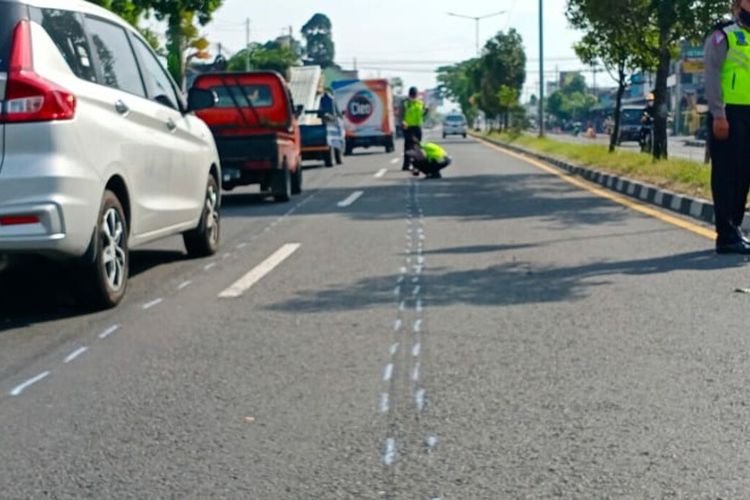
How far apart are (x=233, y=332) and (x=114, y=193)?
149cm

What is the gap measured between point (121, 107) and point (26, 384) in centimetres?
265

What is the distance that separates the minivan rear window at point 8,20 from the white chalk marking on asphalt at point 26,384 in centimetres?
193

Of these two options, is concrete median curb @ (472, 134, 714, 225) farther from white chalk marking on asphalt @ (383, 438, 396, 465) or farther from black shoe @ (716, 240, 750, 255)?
white chalk marking on asphalt @ (383, 438, 396, 465)

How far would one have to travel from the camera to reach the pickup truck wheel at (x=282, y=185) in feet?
54.7

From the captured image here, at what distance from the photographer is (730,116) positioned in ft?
31.9

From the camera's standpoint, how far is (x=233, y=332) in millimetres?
6781

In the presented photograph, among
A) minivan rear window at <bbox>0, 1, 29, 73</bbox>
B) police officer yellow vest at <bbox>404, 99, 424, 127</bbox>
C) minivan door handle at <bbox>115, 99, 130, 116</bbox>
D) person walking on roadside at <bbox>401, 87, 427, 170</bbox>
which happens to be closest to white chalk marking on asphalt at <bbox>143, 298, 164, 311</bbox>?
minivan door handle at <bbox>115, 99, 130, 116</bbox>

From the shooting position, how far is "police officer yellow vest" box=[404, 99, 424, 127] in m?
24.1

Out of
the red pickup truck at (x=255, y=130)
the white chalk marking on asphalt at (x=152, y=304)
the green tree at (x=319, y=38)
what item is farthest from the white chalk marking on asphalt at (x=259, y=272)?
the green tree at (x=319, y=38)

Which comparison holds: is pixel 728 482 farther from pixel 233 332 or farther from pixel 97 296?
pixel 97 296

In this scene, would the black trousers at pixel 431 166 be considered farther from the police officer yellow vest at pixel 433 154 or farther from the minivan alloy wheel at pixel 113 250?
the minivan alloy wheel at pixel 113 250

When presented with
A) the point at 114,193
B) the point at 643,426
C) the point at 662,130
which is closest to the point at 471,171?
the point at 662,130

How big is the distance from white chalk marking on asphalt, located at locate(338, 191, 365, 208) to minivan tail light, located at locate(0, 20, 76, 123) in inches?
354

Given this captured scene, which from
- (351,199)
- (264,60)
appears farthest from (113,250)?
(264,60)
